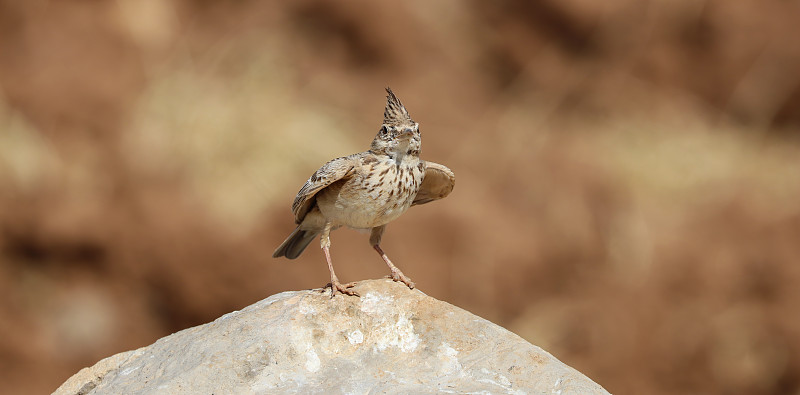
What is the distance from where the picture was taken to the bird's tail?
6.87 m

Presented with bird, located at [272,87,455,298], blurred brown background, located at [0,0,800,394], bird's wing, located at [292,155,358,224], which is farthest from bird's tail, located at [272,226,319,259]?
blurred brown background, located at [0,0,800,394]

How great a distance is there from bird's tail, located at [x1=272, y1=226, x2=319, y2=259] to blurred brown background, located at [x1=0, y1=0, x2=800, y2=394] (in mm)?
4392

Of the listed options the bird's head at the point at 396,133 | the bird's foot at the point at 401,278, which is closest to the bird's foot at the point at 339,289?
the bird's foot at the point at 401,278

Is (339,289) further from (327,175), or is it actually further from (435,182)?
(435,182)

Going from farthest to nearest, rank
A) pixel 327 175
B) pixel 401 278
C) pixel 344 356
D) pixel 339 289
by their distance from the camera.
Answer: pixel 401 278, pixel 327 175, pixel 339 289, pixel 344 356

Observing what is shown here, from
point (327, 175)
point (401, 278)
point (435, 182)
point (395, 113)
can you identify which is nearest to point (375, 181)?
point (327, 175)

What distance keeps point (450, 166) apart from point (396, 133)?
5.90m

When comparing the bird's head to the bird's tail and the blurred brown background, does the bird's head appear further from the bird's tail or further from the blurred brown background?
the blurred brown background

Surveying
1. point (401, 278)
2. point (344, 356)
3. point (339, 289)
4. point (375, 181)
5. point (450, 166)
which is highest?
point (450, 166)

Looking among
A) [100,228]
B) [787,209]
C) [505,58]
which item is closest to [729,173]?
[787,209]

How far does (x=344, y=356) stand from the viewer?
5.39 m

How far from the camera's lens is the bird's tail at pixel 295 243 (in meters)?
6.87

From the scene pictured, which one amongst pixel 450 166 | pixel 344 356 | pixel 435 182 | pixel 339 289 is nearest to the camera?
pixel 344 356

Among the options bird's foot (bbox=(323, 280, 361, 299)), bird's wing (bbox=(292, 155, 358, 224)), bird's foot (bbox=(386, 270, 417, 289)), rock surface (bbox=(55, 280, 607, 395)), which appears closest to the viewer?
rock surface (bbox=(55, 280, 607, 395))
